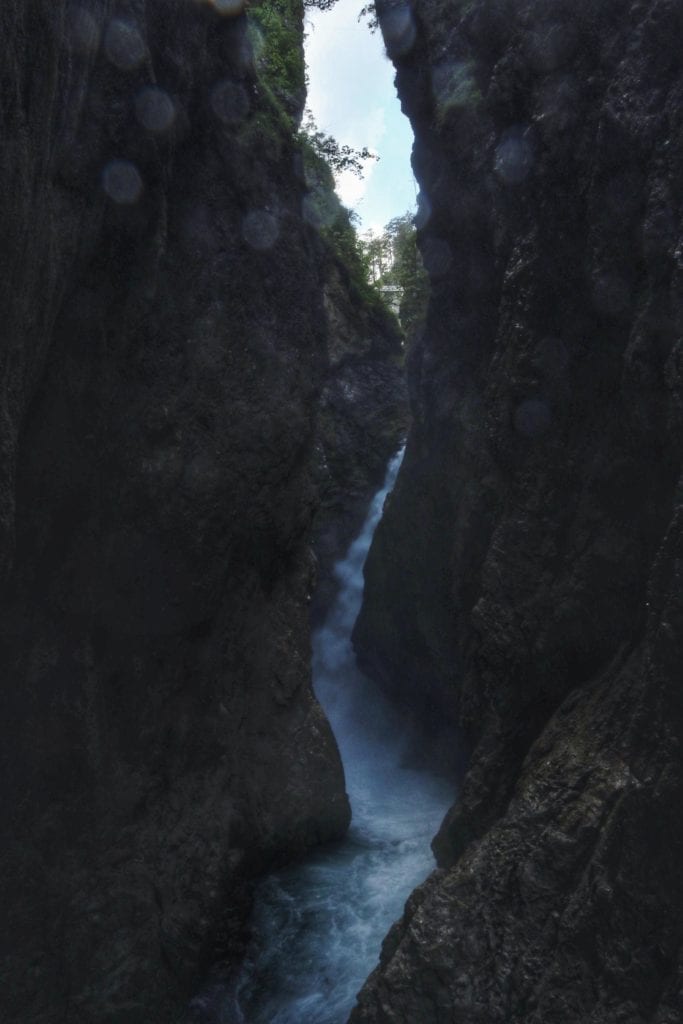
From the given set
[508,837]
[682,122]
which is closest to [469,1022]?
[508,837]

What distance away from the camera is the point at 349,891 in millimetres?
11266

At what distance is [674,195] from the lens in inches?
276

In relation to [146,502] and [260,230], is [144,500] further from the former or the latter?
[260,230]

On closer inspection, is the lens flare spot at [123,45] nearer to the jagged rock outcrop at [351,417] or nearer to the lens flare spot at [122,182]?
the lens flare spot at [122,182]

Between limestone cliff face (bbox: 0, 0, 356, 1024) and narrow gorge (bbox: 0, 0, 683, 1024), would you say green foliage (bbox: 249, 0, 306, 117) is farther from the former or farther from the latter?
limestone cliff face (bbox: 0, 0, 356, 1024)

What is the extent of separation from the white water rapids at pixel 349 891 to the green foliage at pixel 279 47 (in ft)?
→ 34.1

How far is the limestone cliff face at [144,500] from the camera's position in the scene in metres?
7.82

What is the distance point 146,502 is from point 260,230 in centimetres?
381

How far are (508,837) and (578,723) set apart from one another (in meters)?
1.05

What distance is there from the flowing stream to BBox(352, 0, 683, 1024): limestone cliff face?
1.59m

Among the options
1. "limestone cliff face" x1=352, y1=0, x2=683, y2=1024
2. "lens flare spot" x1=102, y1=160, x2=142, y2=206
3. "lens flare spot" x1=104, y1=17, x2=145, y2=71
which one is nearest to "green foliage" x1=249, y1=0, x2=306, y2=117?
"limestone cliff face" x1=352, y1=0, x2=683, y2=1024

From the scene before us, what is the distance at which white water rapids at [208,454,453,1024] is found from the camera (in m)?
9.27

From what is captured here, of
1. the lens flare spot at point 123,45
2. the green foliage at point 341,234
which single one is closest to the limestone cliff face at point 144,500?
the lens flare spot at point 123,45

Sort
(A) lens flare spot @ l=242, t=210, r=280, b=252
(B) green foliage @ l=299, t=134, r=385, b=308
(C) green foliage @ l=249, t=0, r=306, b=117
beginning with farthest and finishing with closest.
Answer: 1. (B) green foliage @ l=299, t=134, r=385, b=308
2. (C) green foliage @ l=249, t=0, r=306, b=117
3. (A) lens flare spot @ l=242, t=210, r=280, b=252
